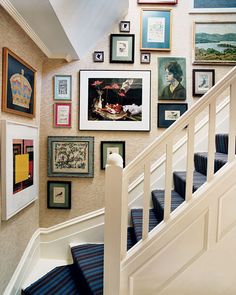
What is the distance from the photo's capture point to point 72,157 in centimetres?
256

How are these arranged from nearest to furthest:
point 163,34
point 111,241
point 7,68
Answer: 1. point 111,241
2. point 7,68
3. point 163,34

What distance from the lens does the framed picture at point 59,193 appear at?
2.55 metres

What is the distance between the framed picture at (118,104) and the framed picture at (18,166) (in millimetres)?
601

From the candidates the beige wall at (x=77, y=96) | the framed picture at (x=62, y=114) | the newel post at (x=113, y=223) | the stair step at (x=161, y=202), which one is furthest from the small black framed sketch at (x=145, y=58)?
the newel post at (x=113, y=223)

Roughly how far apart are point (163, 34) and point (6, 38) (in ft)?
5.23

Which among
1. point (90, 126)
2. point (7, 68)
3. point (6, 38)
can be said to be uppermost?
point (6, 38)

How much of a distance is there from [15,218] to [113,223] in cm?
100

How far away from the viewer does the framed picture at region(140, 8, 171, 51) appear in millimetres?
2539

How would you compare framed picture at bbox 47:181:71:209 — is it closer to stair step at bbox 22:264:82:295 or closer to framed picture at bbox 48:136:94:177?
framed picture at bbox 48:136:94:177

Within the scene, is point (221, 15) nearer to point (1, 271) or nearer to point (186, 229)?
point (186, 229)

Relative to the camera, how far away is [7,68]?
1726 millimetres

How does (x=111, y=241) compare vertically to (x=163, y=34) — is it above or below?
below

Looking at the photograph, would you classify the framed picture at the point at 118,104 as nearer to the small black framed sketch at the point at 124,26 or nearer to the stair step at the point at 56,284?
the small black framed sketch at the point at 124,26

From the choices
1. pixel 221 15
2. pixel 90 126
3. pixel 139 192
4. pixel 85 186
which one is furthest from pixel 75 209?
pixel 221 15
